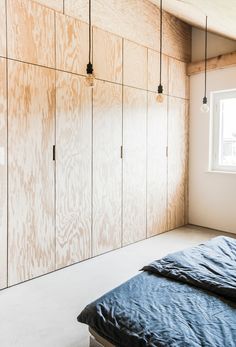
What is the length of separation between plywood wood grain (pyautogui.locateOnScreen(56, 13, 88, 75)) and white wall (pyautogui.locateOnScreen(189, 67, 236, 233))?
2219mm

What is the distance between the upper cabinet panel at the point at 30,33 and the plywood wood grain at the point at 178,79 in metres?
2.12

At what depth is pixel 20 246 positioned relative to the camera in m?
2.92

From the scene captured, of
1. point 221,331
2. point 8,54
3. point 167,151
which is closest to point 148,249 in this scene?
point 167,151

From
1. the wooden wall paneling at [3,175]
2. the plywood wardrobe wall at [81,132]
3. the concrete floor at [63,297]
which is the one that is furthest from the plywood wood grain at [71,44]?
the concrete floor at [63,297]

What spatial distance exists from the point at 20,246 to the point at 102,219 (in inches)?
43.4

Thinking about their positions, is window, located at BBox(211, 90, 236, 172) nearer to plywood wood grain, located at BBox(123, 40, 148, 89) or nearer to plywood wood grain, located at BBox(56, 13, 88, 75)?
plywood wood grain, located at BBox(123, 40, 148, 89)

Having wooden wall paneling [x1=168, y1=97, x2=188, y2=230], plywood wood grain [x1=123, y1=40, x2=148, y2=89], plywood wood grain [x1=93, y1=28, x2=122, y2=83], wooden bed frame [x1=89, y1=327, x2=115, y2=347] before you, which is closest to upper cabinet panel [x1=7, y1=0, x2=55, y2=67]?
plywood wood grain [x1=93, y1=28, x2=122, y2=83]

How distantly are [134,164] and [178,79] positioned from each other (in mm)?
1669

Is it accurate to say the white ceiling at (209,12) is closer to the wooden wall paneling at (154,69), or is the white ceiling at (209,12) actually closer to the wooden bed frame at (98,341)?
the wooden wall paneling at (154,69)

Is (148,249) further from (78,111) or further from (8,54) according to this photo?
(8,54)

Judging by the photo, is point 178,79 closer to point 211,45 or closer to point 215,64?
Result: point 215,64

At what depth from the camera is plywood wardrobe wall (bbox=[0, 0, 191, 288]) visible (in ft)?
9.32

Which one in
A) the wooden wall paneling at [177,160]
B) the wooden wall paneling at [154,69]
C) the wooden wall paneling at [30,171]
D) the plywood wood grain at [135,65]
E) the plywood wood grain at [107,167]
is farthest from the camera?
the wooden wall paneling at [177,160]

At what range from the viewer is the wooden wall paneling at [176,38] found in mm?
4441
